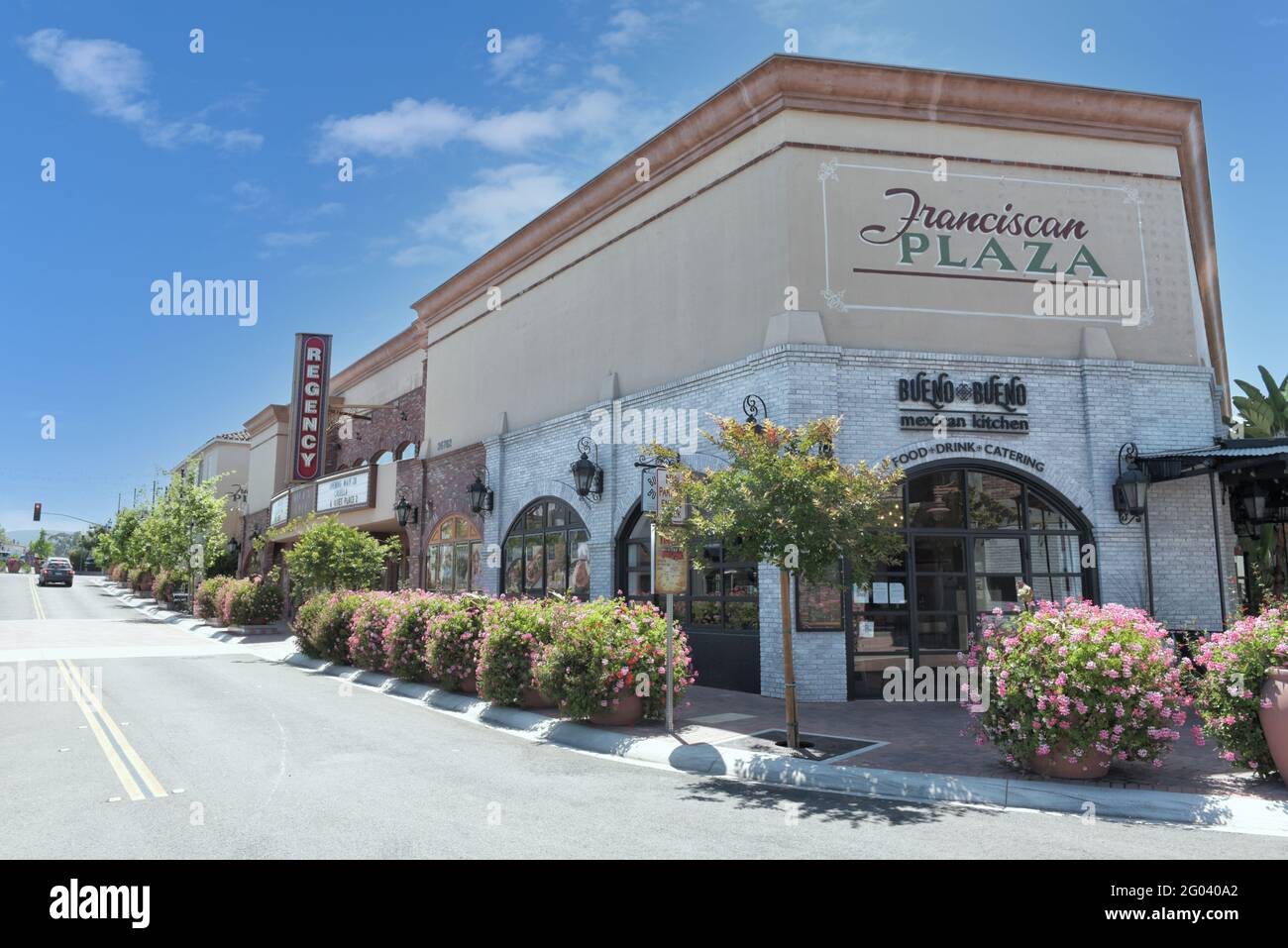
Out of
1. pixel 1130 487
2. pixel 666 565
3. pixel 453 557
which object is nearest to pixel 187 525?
pixel 453 557

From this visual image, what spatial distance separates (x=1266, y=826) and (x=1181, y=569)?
330 inches

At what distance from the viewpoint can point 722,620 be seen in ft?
48.2

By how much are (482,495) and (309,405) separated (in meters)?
13.1

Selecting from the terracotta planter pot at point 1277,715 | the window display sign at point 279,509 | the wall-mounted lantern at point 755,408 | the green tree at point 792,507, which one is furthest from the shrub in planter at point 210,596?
the terracotta planter pot at point 1277,715

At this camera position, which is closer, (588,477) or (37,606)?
(588,477)

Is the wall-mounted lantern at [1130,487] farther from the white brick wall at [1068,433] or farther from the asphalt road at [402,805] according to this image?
the asphalt road at [402,805]

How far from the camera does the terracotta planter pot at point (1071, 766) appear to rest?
25.5 feet

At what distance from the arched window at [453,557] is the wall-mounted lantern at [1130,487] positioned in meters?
14.6

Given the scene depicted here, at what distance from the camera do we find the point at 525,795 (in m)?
7.48

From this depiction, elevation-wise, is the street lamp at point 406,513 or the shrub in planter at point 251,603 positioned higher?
the street lamp at point 406,513

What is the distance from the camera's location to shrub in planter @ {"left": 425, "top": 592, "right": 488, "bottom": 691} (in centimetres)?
1350

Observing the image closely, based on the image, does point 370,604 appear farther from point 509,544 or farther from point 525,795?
point 525,795

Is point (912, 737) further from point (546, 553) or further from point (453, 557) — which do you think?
point (453, 557)
